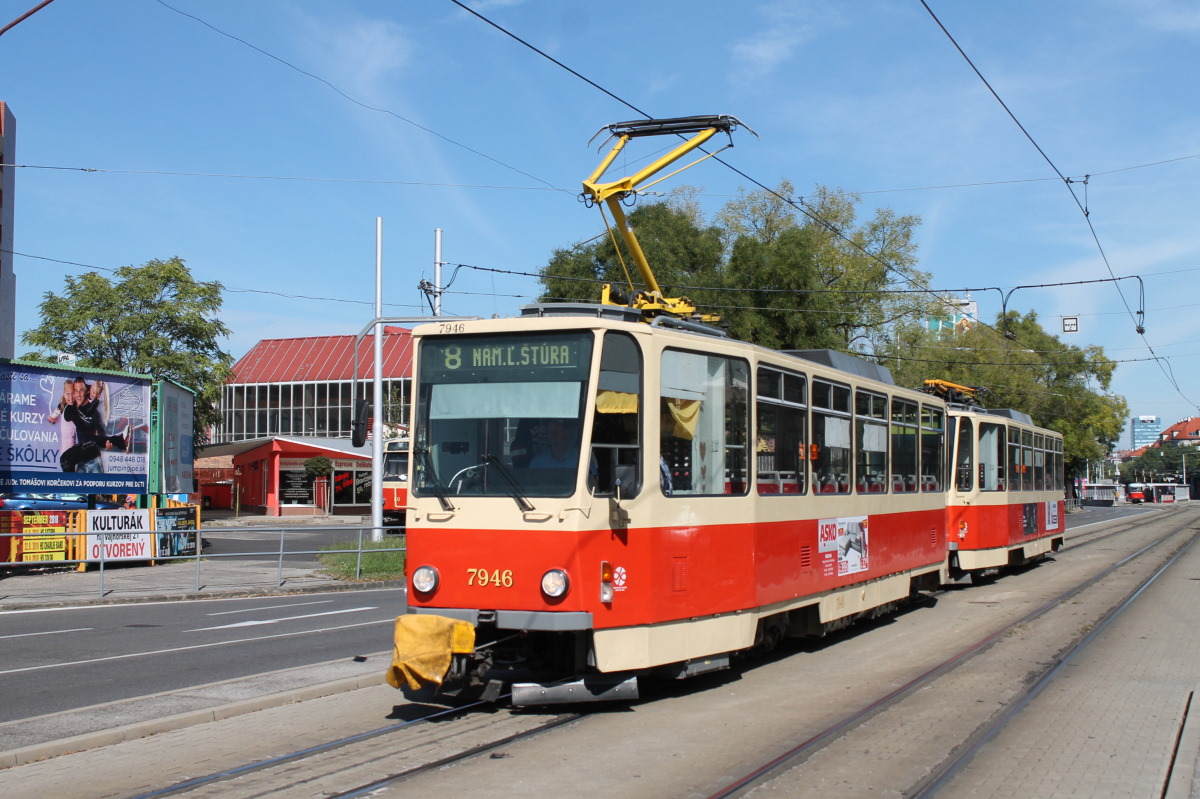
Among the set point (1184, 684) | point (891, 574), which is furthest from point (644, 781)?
point (891, 574)

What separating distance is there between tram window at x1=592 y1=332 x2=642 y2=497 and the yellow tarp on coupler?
4.78 feet

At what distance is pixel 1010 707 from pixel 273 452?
161 feet

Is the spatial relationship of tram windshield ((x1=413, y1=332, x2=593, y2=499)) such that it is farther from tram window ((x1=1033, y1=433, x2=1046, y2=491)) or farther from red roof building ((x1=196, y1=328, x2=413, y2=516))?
red roof building ((x1=196, y1=328, x2=413, y2=516))

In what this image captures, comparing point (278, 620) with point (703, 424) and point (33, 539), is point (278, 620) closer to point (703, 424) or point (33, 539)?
point (703, 424)

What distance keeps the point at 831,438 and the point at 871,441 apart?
167 centimetres

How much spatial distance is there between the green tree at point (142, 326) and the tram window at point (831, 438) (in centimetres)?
3741

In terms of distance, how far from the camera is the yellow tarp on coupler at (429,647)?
27.0ft

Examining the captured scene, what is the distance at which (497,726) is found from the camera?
8328mm

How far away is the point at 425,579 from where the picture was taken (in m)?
8.86

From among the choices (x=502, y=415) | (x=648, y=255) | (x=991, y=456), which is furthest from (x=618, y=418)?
(x=648, y=255)

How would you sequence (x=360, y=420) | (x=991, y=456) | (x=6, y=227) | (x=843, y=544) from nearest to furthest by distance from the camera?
(x=360, y=420) → (x=843, y=544) → (x=991, y=456) → (x=6, y=227)

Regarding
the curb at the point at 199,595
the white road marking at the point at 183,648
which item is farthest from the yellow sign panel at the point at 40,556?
the white road marking at the point at 183,648

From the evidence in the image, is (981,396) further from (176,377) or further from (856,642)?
(176,377)

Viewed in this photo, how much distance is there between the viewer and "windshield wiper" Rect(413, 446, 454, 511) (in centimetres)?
884
